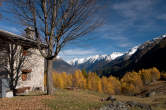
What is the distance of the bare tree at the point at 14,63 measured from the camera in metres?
14.7

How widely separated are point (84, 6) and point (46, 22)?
11.4ft

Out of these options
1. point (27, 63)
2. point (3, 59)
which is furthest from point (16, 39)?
point (27, 63)

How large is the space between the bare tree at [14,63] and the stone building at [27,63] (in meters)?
0.41

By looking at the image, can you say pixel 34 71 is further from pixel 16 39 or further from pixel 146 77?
pixel 146 77

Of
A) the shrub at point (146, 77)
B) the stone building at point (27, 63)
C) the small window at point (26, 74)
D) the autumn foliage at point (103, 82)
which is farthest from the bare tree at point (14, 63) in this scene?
the shrub at point (146, 77)

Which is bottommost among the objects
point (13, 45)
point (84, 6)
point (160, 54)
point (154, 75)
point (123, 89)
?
point (123, 89)

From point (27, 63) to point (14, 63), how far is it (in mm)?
2242

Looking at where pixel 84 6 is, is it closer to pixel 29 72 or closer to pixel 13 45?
pixel 13 45

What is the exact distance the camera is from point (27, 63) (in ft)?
57.0

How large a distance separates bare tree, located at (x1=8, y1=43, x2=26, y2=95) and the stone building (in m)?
0.41

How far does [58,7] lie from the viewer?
11602 mm

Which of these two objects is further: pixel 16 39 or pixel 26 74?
pixel 26 74

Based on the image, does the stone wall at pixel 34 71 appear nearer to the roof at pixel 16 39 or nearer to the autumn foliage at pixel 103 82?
the roof at pixel 16 39

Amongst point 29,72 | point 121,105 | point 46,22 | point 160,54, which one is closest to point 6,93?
point 29,72
